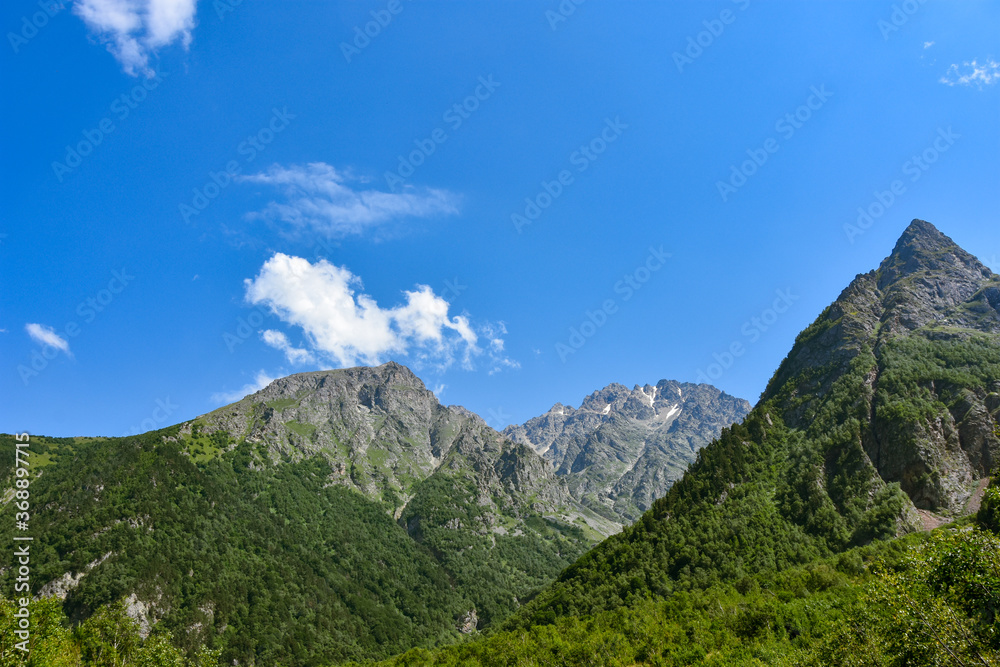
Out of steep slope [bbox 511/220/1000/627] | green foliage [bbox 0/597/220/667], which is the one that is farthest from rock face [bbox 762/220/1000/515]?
green foliage [bbox 0/597/220/667]

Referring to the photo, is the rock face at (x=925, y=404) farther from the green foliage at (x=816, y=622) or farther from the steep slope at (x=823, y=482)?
the green foliage at (x=816, y=622)

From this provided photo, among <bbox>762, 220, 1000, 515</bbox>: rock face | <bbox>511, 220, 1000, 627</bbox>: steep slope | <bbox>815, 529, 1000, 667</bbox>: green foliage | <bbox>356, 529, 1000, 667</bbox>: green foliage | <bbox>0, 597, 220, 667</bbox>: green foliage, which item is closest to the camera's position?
<bbox>815, 529, 1000, 667</bbox>: green foliage

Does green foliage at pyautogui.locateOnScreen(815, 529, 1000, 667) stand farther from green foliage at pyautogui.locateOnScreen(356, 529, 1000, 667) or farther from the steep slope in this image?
the steep slope

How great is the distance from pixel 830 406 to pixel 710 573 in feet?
296

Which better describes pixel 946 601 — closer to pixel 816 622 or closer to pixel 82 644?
pixel 816 622

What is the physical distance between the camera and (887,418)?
153 meters

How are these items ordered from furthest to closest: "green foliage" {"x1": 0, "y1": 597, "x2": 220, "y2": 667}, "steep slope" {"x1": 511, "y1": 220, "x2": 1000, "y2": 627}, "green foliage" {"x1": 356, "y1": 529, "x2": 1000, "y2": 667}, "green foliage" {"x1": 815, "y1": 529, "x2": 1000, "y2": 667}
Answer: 1. "steep slope" {"x1": 511, "y1": 220, "x2": 1000, "y2": 627}
2. "green foliage" {"x1": 0, "y1": 597, "x2": 220, "y2": 667}
3. "green foliage" {"x1": 356, "y1": 529, "x2": 1000, "y2": 667}
4. "green foliage" {"x1": 815, "y1": 529, "x2": 1000, "y2": 667}

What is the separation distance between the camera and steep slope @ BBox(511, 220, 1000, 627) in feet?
430

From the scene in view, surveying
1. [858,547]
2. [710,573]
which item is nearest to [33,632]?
[710,573]

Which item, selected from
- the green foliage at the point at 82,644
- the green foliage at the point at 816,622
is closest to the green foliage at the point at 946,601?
the green foliage at the point at 816,622

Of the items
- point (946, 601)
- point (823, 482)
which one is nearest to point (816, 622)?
point (946, 601)

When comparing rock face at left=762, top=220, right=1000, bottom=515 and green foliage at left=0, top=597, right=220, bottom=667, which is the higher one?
rock face at left=762, top=220, right=1000, bottom=515

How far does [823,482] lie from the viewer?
149m

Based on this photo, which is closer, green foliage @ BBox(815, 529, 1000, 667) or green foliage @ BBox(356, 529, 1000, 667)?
green foliage @ BBox(815, 529, 1000, 667)
